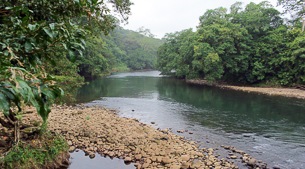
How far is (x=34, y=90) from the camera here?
1.49 m

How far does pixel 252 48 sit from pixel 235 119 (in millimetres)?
19564

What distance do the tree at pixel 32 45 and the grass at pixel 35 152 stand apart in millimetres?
4324

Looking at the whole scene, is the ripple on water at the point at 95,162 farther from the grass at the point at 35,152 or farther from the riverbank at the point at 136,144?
the grass at the point at 35,152

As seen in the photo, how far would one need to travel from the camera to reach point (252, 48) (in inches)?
1232

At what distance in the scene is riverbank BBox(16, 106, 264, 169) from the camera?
859cm

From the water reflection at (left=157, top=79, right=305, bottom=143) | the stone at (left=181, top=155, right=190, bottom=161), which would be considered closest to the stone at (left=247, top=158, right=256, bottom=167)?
the stone at (left=181, top=155, right=190, bottom=161)

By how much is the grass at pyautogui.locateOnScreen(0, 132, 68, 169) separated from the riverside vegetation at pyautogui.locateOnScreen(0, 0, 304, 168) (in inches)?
1.0

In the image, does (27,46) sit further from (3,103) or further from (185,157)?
(185,157)

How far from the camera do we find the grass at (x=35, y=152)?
6.24 meters

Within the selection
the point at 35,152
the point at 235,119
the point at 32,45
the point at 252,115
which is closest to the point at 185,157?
the point at 35,152

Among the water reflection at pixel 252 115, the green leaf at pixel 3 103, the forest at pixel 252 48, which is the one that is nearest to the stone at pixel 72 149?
the water reflection at pixel 252 115

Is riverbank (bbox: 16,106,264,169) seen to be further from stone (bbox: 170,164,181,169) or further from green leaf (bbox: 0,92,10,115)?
green leaf (bbox: 0,92,10,115)

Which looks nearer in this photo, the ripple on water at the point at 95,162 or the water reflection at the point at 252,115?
the ripple on water at the point at 95,162

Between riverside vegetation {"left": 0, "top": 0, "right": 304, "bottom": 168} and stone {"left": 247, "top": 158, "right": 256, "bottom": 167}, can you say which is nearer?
riverside vegetation {"left": 0, "top": 0, "right": 304, "bottom": 168}
